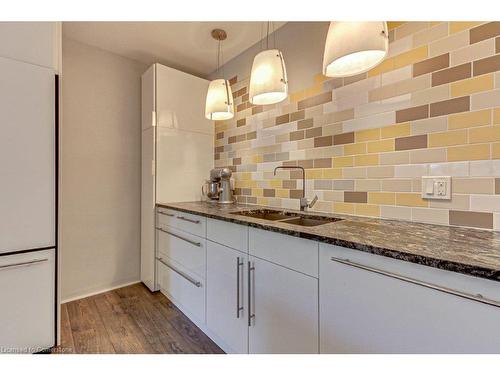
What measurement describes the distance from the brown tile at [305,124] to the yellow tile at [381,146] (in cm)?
47

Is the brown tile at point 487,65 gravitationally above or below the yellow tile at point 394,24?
below

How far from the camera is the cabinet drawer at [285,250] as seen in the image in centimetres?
100

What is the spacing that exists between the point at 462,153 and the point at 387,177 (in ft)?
1.10

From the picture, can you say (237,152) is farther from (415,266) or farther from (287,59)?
(415,266)

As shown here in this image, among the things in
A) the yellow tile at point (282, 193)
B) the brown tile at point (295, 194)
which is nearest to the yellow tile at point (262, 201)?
the yellow tile at point (282, 193)

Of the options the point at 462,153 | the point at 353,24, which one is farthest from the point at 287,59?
the point at 462,153

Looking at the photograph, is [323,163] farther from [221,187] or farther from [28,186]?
[28,186]

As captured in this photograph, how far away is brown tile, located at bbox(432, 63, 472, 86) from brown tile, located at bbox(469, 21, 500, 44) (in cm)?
11

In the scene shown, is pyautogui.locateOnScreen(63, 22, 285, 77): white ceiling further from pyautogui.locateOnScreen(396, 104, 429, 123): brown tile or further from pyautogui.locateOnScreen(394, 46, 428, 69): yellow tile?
pyautogui.locateOnScreen(396, 104, 429, 123): brown tile

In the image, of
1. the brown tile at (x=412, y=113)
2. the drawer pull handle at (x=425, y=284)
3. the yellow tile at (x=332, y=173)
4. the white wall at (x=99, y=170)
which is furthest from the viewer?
Answer: the white wall at (x=99, y=170)

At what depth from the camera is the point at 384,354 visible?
79cm

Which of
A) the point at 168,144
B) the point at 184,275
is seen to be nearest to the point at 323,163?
the point at 184,275

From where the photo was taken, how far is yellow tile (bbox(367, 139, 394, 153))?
1340mm

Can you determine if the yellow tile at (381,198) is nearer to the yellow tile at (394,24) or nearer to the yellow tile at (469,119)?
the yellow tile at (469,119)
